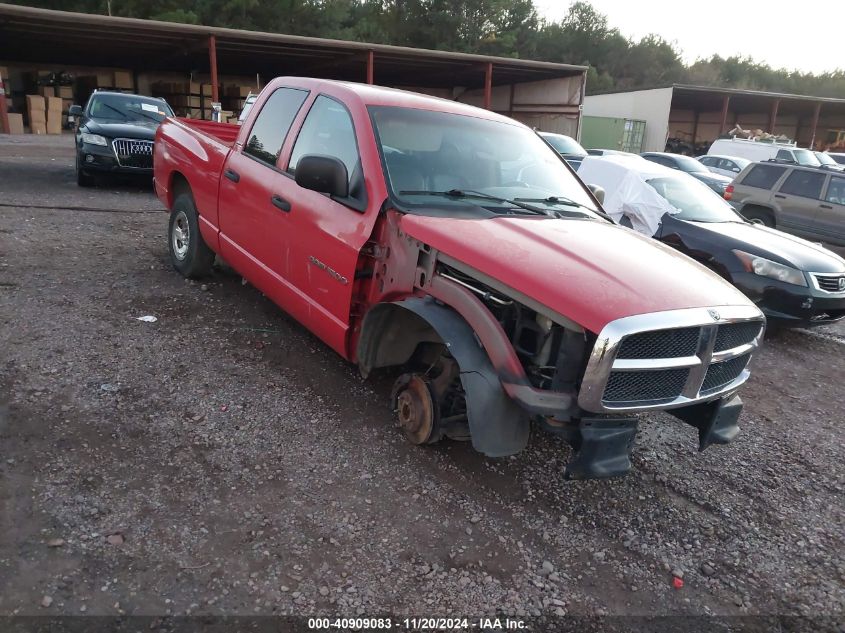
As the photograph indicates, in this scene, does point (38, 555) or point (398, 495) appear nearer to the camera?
point (38, 555)

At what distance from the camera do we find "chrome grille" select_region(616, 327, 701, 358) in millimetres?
2744

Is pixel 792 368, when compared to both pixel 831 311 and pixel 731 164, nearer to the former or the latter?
pixel 831 311

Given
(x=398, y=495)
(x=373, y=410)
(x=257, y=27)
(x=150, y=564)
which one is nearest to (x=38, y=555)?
(x=150, y=564)

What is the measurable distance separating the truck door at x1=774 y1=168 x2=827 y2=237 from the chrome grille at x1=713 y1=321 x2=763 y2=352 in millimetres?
10253

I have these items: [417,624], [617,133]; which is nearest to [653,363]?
[417,624]

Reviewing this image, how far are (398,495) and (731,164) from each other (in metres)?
20.0

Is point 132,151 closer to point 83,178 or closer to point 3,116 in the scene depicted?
point 83,178

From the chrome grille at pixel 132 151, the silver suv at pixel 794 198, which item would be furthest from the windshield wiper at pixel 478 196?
the silver suv at pixel 794 198

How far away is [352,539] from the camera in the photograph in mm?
2922

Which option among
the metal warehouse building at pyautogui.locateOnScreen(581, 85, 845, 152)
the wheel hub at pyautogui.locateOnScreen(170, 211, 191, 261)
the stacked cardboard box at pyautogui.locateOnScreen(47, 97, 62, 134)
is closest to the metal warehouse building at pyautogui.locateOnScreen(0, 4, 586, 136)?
the stacked cardboard box at pyautogui.locateOnScreen(47, 97, 62, 134)

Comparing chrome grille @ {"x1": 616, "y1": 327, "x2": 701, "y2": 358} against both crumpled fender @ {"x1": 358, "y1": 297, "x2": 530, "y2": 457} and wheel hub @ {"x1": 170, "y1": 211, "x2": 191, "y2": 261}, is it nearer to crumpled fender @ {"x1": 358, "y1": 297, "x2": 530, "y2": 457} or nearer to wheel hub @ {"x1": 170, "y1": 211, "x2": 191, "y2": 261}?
crumpled fender @ {"x1": 358, "y1": 297, "x2": 530, "y2": 457}

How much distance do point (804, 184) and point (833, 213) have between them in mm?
807

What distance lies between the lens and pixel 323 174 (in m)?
3.57

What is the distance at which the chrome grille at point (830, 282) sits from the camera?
21.0 ft
